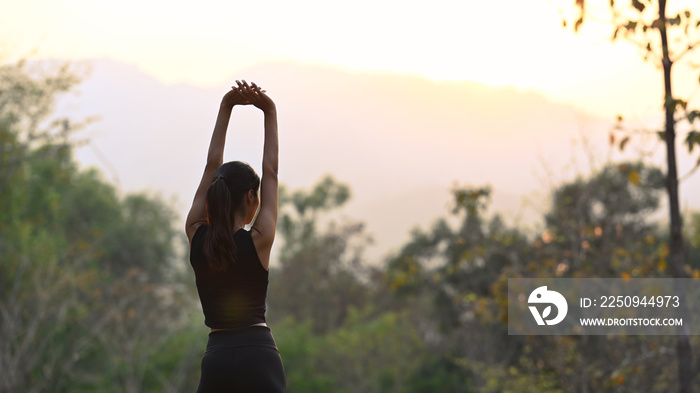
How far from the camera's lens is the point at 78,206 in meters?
32.5

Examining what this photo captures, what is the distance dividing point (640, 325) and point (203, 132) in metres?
146

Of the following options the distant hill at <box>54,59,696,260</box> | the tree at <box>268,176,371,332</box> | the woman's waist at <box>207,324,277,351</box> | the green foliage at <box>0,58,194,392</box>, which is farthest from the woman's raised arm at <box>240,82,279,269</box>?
the distant hill at <box>54,59,696,260</box>

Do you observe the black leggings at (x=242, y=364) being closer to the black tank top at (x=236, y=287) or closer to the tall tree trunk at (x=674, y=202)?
the black tank top at (x=236, y=287)

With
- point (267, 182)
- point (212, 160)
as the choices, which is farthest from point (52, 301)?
point (267, 182)

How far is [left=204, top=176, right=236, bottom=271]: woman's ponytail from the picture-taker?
8.68ft

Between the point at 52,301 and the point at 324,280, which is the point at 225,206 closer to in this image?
the point at 52,301

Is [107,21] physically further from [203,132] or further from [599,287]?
[599,287]

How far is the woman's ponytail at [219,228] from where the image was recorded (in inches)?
104

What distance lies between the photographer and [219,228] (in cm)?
267

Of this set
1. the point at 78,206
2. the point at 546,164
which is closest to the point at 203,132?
the point at 78,206

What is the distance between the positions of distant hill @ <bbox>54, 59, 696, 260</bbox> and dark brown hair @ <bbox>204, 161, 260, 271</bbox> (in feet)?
386

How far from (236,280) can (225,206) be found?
24 centimetres

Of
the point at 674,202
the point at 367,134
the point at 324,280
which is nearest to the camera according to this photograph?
the point at 674,202

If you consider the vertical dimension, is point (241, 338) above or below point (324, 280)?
below
